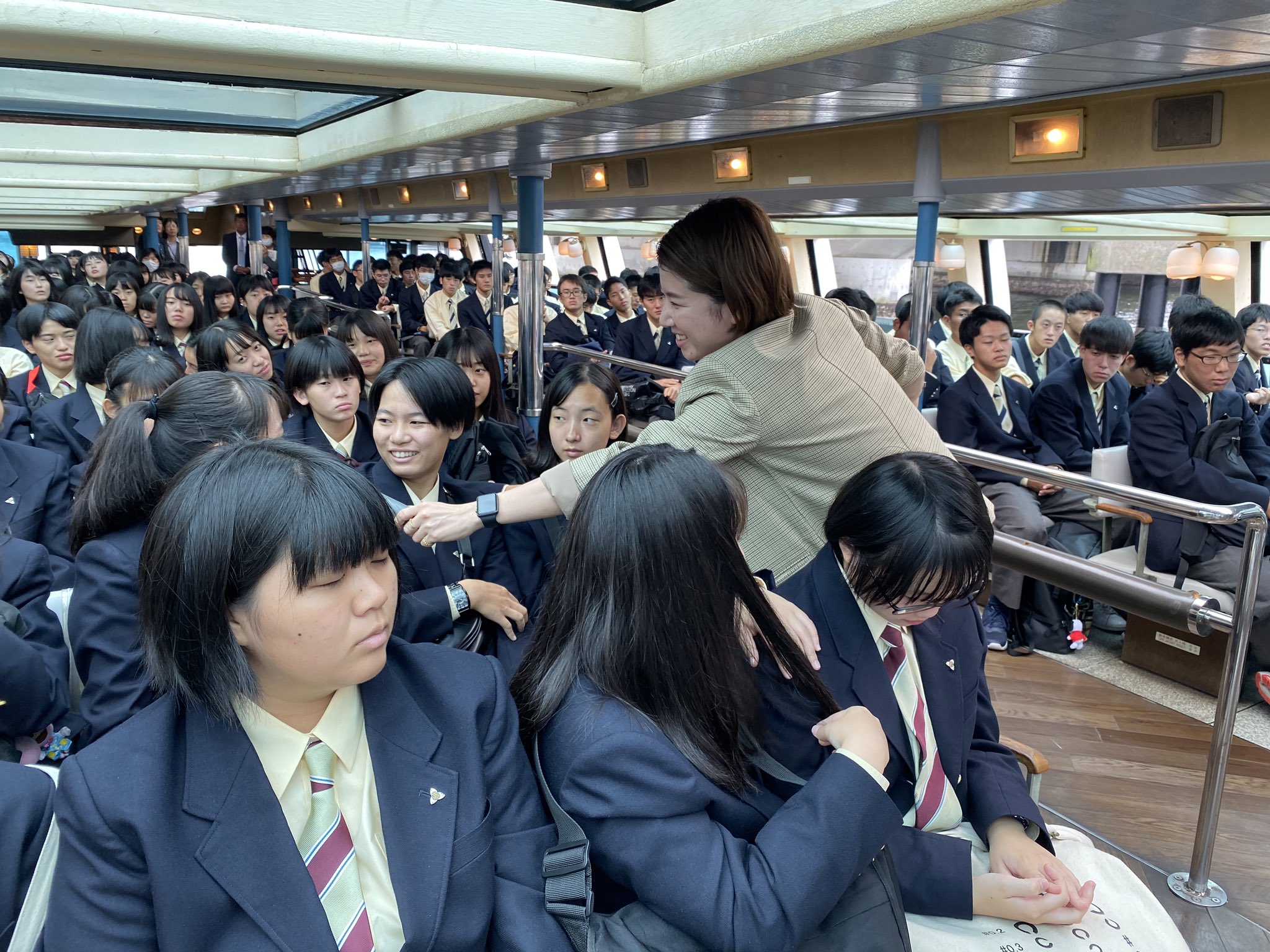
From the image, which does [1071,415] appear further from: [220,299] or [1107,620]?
[220,299]

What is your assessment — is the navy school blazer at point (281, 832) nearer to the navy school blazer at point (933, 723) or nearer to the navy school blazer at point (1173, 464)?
the navy school blazer at point (933, 723)

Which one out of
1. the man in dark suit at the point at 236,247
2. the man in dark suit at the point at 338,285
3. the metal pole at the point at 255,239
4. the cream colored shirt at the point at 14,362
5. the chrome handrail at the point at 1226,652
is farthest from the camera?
the man in dark suit at the point at 236,247

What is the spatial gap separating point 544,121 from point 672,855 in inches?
116

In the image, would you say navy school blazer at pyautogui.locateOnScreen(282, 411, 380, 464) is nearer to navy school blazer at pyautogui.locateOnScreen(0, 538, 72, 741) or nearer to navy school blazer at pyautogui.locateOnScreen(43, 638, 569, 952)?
navy school blazer at pyautogui.locateOnScreen(0, 538, 72, 741)

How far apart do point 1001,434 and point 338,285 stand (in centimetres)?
1166

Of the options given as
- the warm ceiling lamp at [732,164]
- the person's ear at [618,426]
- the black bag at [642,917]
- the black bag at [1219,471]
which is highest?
the warm ceiling lamp at [732,164]

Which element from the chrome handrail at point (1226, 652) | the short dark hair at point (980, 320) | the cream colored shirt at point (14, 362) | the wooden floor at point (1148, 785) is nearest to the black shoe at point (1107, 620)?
the wooden floor at point (1148, 785)

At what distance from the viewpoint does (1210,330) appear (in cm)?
407

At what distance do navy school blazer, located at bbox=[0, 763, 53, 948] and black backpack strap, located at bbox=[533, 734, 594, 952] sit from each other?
63cm

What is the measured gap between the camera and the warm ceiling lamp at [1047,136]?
4.14m

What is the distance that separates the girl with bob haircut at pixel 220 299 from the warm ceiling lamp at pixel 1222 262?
8.34m

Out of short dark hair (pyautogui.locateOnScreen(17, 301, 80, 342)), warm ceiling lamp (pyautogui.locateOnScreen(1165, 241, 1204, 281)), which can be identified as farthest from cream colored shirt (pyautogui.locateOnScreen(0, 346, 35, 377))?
warm ceiling lamp (pyautogui.locateOnScreen(1165, 241, 1204, 281))

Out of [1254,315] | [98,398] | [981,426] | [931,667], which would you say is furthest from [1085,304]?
[98,398]

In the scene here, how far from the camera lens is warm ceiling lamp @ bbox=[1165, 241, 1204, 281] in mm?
7996
